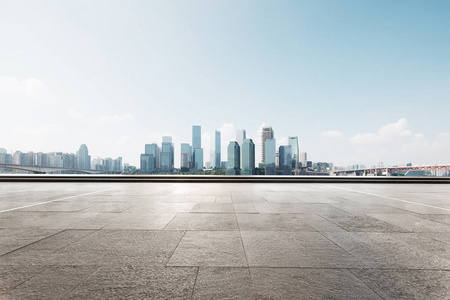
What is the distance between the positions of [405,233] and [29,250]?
7.90 meters

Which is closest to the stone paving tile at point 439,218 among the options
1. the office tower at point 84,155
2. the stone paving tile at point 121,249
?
the stone paving tile at point 121,249

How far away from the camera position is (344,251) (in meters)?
3.90

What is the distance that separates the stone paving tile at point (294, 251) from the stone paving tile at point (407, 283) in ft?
1.12

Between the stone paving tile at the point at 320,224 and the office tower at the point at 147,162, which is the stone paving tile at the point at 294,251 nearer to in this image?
the stone paving tile at the point at 320,224

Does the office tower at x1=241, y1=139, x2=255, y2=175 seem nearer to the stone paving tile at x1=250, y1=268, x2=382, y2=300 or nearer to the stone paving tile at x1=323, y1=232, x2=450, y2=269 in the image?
the stone paving tile at x1=323, y1=232, x2=450, y2=269

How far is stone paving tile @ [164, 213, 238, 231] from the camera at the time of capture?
5367 mm

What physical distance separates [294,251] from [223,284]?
1.71 metres

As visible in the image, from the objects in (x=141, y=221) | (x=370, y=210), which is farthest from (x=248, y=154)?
(x=141, y=221)

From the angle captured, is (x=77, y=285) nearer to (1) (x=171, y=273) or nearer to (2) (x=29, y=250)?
(1) (x=171, y=273)

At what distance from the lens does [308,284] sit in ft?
9.10

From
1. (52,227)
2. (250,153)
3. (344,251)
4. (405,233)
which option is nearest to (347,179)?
(405,233)

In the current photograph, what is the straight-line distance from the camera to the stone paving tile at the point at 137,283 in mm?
2501

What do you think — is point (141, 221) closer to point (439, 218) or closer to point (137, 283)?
point (137, 283)

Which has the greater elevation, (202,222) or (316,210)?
(202,222)
